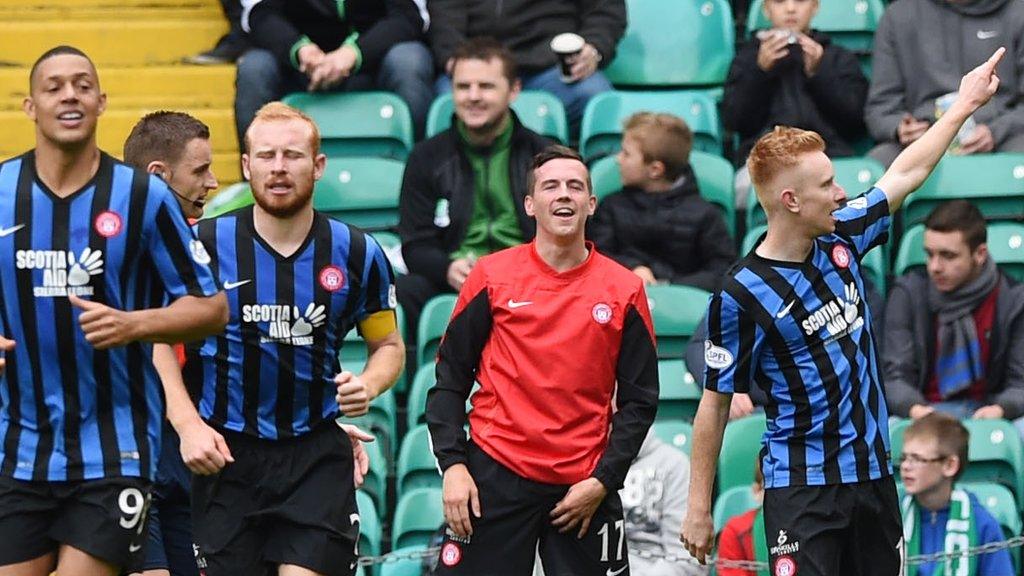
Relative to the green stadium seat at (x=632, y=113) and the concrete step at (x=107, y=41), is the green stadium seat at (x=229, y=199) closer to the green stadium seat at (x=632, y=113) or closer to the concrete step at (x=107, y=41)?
the concrete step at (x=107, y=41)

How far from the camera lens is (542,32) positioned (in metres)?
10.4

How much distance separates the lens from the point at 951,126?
6422mm

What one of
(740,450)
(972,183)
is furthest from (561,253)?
(972,183)

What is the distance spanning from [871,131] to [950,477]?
2.63 m

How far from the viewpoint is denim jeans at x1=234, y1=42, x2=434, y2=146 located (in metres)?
9.92

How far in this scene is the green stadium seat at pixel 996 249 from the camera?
30.6ft

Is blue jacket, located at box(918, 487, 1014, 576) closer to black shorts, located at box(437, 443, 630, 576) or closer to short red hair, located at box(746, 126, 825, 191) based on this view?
black shorts, located at box(437, 443, 630, 576)

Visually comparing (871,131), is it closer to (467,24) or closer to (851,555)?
(467,24)

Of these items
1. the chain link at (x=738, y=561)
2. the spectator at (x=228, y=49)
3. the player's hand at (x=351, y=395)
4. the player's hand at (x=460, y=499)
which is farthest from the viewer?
the spectator at (x=228, y=49)

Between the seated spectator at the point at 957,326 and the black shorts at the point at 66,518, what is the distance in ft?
14.0

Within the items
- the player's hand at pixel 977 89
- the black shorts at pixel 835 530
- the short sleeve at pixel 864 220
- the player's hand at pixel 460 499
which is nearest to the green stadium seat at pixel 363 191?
the player's hand at pixel 460 499

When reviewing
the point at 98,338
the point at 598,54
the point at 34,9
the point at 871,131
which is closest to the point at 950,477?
the point at 871,131

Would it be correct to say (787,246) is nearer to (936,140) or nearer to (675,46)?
(936,140)

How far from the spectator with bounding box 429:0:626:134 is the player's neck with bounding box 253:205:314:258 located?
3904mm
